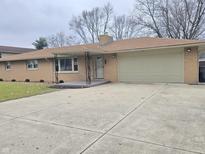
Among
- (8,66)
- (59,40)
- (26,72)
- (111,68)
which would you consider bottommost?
(26,72)

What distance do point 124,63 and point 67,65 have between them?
5502 mm

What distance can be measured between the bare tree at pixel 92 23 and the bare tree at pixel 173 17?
29.4ft

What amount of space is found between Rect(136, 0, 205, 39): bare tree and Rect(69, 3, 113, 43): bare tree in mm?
8972

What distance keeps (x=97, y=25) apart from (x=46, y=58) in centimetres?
2113

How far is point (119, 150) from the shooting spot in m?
3.25

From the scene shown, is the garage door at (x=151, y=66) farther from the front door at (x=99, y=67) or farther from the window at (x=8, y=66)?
the window at (x=8, y=66)

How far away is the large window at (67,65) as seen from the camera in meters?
16.8

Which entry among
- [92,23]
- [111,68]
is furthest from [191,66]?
[92,23]

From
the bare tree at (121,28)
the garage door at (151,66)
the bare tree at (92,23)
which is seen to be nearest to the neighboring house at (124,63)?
the garage door at (151,66)

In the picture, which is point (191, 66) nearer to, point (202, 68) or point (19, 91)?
point (202, 68)

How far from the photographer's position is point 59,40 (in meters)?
43.6

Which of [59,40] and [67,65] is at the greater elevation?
[59,40]

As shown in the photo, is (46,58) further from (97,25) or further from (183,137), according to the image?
(97,25)

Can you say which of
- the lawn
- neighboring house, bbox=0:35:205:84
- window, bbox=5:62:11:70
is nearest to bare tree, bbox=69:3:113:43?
window, bbox=5:62:11:70
